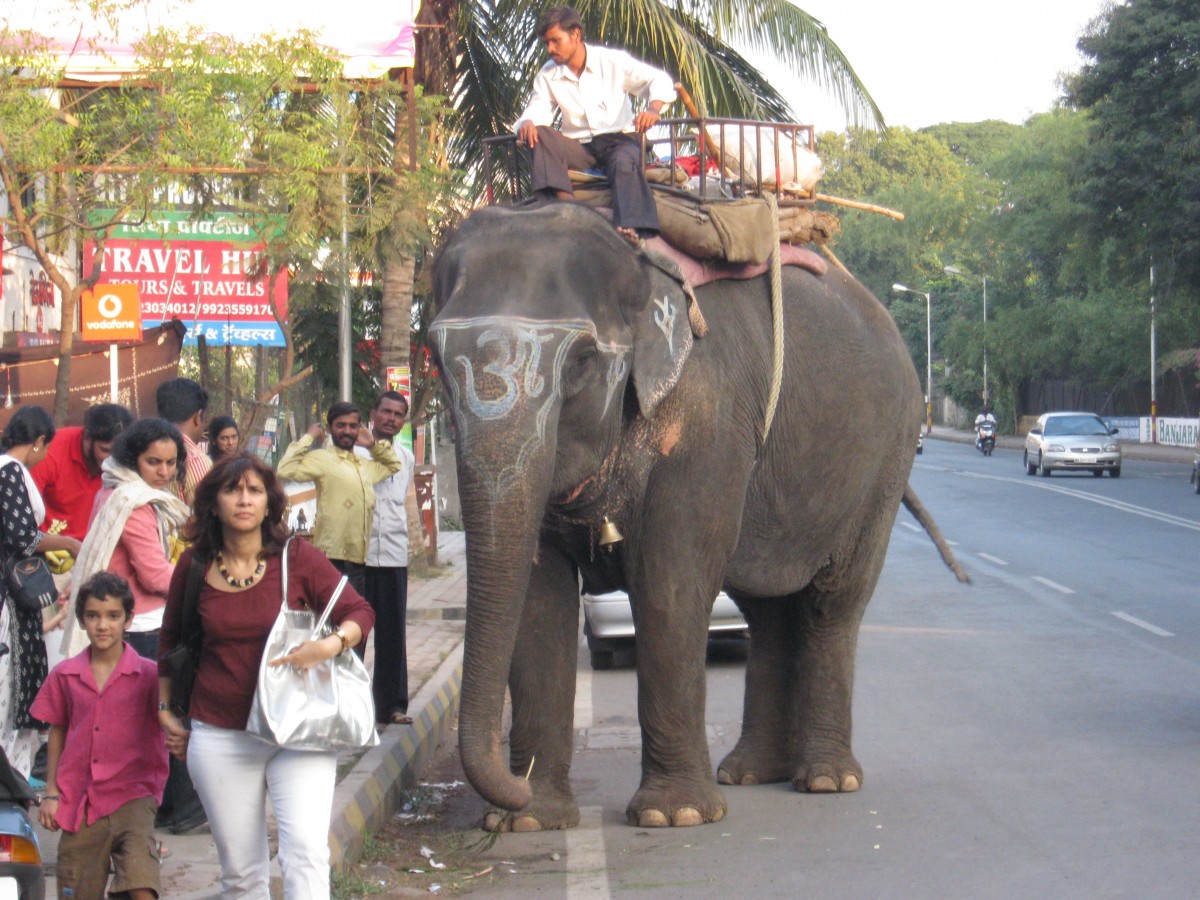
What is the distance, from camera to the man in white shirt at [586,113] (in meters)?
6.50

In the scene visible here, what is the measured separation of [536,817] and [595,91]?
3.03m

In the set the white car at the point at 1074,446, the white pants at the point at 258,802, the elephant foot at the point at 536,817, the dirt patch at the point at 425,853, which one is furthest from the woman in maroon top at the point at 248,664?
the white car at the point at 1074,446

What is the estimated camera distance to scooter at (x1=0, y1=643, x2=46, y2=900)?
162 inches

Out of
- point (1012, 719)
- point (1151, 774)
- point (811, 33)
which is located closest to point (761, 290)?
point (1151, 774)

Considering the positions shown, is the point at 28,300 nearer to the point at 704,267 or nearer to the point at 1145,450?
the point at 704,267

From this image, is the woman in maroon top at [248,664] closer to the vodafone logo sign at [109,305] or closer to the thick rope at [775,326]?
the thick rope at [775,326]

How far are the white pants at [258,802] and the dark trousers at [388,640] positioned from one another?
12.9 ft

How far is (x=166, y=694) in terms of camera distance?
4.83m

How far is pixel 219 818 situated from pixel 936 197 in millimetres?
63668

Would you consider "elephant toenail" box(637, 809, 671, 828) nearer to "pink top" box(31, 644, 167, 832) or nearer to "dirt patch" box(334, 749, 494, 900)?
"dirt patch" box(334, 749, 494, 900)

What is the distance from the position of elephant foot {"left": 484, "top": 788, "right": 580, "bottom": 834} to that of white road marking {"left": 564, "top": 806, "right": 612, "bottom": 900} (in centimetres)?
7

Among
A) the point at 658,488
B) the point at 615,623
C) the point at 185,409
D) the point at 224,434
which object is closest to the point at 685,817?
the point at 658,488

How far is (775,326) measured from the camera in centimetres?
683

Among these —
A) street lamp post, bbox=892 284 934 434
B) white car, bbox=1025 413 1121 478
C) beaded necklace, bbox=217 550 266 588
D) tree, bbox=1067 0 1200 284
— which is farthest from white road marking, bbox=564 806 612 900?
street lamp post, bbox=892 284 934 434
